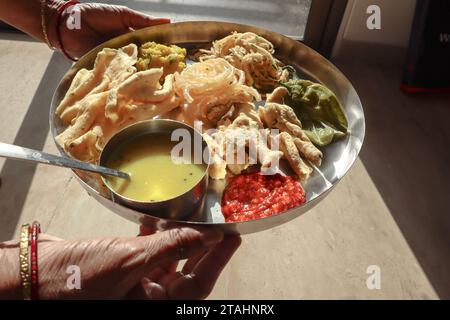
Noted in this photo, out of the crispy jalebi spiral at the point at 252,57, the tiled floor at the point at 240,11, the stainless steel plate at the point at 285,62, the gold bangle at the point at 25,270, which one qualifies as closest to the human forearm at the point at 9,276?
the gold bangle at the point at 25,270

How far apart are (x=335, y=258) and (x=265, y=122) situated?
2.79ft

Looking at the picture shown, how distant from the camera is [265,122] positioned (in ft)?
5.25

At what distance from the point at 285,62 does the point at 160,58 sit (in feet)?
2.00

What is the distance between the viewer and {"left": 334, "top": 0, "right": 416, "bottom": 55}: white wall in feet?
8.90

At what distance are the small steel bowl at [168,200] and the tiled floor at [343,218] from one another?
72 cm

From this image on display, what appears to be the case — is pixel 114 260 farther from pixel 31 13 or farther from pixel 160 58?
pixel 31 13

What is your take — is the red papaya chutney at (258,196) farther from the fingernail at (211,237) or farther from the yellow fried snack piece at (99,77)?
the yellow fried snack piece at (99,77)

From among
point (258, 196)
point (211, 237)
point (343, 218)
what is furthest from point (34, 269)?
point (343, 218)

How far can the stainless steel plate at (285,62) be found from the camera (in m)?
1.22

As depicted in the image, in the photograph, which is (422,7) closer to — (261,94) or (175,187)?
(261,94)

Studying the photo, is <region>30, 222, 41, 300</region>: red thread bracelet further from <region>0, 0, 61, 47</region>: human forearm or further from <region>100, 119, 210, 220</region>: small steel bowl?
<region>0, 0, 61, 47</region>: human forearm

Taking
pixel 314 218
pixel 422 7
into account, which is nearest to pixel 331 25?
pixel 422 7

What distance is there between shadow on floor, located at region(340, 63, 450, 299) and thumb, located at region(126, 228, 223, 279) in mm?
1424

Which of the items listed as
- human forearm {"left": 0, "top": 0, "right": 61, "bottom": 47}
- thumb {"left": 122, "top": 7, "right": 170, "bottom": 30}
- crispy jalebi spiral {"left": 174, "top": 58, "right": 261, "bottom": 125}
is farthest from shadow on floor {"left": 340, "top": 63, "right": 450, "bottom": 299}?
human forearm {"left": 0, "top": 0, "right": 61, "bottom": 47}
